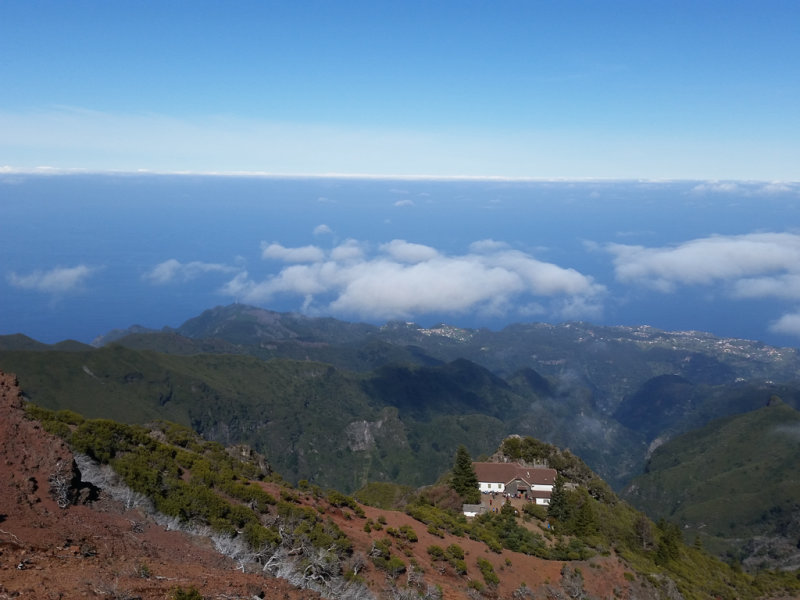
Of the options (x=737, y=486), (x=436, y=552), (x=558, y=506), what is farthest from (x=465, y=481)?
(x=737, y=486)

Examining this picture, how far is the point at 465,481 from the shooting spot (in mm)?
43594

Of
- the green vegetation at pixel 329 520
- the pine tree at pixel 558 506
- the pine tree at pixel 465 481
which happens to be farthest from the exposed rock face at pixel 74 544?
the pine tree at pixel 558 506

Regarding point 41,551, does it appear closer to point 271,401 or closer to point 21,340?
point 271,401

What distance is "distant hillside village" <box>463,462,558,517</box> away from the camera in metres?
47.8

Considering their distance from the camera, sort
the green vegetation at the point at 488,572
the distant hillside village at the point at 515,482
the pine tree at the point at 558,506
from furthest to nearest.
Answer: the distant hillside village at the point at 515,482 < the pine tree at the point at 558,506 < the green vegetation at the point at 488,572

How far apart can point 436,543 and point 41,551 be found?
19625 millimetres

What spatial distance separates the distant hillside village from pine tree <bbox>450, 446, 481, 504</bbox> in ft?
8.57

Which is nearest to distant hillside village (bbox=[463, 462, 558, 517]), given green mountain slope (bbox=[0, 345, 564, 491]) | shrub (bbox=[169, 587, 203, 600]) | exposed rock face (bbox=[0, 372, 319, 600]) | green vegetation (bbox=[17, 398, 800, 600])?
green vegetation (bbox=[17, 398, 800, 600])

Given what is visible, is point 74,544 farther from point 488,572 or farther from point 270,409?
point 270,409

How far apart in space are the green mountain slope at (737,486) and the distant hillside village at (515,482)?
154 ft

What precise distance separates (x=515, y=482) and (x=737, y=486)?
8924 cm

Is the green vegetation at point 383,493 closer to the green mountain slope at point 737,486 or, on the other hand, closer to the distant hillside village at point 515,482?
the distant hillside village at point 515,482

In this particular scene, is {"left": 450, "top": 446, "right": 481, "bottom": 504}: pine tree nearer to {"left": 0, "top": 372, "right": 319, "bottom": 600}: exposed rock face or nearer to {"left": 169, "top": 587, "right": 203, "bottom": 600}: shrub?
{"left": 0, "top": 372, "right": 319, "bottom": 600}: exposed rock face

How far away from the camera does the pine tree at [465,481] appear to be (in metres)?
42.6
